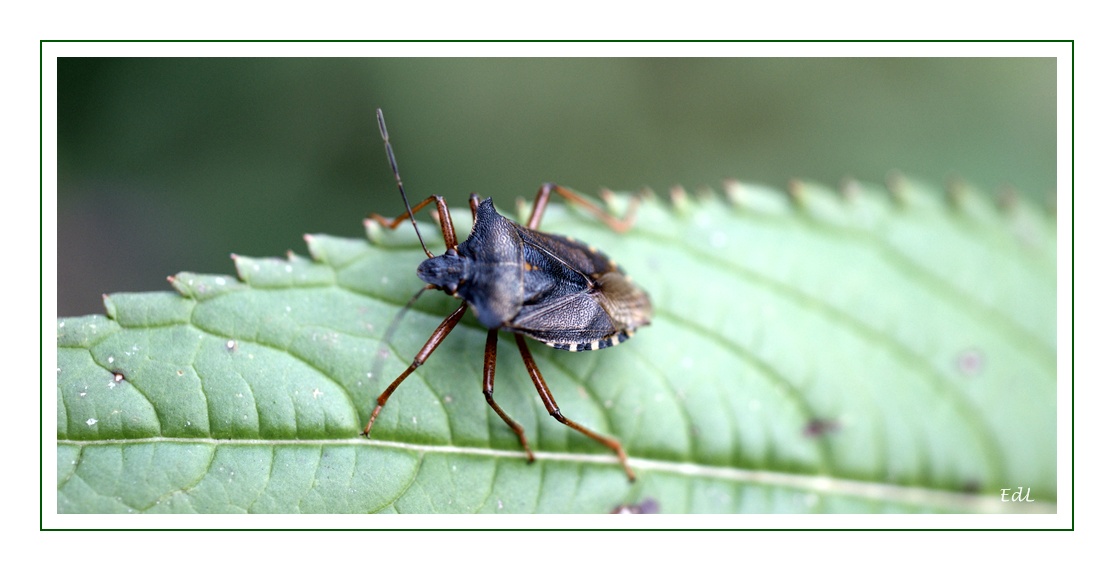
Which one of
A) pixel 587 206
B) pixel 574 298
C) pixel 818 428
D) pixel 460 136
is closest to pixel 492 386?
pixel 574 298

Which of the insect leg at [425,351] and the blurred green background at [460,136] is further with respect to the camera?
the blurred green background at [460,136]

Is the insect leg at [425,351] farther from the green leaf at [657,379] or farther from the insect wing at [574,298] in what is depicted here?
the insect wing at [574,298]

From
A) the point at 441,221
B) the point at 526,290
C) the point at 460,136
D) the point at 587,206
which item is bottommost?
the point at 526,290

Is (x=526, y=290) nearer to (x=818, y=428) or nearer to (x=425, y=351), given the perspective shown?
(x=425, y=351)

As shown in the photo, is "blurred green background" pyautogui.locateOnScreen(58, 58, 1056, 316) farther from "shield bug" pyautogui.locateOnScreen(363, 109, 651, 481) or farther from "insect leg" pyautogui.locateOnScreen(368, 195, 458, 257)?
"shield bug" pyautogui.locateOnScreen(363, 109, 651, 481)

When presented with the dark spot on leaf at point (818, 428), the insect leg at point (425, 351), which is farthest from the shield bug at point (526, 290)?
the dark spot on leaf at point (818, 428)

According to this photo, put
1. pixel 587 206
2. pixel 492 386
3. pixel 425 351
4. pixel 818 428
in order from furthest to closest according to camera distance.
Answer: pixel 587 206 → pixel 818 428 → pixel 492 386 → pixel 425 351
